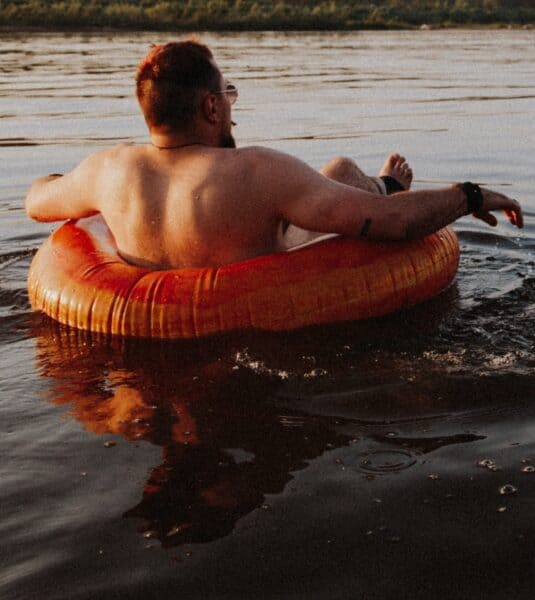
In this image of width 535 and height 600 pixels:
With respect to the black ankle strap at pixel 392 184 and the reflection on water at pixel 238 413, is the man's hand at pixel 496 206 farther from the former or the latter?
the reflection on water at pixel 238 413

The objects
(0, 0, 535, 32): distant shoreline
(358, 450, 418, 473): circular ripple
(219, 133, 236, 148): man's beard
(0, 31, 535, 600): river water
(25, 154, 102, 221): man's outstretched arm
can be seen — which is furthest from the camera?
(0, 0, 535, 32): distant shoreline

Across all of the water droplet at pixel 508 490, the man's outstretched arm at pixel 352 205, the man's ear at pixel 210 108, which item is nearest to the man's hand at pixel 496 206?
the man's outstretched arm at pixel 352 205

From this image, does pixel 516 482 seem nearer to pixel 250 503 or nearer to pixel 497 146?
pixel 250 503

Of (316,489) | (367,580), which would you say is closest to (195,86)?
(316,489)

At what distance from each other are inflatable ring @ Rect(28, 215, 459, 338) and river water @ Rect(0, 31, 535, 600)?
88 millimetres

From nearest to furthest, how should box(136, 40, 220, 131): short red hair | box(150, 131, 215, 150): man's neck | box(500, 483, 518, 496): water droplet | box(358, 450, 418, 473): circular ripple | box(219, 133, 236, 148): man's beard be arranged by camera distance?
box(500, 483, 518, 496): water droplet < box(358, 450, 418, 473): circular ripple < box(136, 40, 220, 131): short red hair < box(150, 131, 215, 150): man's neck < box(219, 133, 236, 148): man's beard

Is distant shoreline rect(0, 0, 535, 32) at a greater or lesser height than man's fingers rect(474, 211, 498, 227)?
lesser

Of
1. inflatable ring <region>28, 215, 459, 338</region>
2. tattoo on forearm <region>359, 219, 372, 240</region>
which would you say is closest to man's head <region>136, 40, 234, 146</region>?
inflatable ring <region>28, 215, 459, 338</region>

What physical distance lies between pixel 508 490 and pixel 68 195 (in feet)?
9.50

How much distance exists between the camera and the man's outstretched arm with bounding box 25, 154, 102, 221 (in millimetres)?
4727

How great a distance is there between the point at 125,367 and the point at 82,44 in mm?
26670

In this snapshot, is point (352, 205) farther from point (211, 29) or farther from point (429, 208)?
point (211, 29)

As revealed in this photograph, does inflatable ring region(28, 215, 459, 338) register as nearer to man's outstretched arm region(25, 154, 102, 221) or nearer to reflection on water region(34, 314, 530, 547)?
reflection on water region(34, 314, 530, 547)

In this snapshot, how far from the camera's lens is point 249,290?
4418 mm
